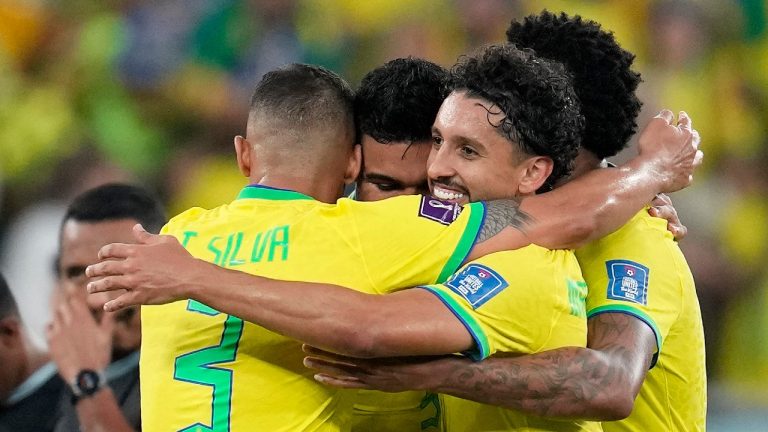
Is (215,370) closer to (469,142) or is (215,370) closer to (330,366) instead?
(330,366)

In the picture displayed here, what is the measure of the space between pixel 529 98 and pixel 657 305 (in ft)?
2.24

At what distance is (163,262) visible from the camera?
2.34m

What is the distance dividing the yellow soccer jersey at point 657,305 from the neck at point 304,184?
0.78m

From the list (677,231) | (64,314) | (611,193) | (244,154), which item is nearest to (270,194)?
(244,154)

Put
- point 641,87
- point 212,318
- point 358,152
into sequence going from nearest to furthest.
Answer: point 212,318, point 358,152, point 641,87

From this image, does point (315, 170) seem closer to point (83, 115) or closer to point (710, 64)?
point (83, 115)

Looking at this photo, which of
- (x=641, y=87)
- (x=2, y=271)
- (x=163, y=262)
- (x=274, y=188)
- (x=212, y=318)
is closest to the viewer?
(x=163, y=262)

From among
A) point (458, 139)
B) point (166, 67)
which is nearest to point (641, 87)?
point (166, 67)

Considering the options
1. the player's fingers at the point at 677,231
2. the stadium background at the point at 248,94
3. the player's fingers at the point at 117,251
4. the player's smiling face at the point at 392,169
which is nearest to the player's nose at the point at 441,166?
the player's smiling face at the point at 392,169

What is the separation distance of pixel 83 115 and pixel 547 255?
12.9ft

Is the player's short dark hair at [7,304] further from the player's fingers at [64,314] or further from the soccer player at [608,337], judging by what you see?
the soccer player at [608,337]

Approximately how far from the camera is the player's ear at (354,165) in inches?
117

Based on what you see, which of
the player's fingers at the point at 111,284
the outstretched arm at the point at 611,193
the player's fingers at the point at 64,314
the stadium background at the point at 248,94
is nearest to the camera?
the player's fingers at the point at 111,284

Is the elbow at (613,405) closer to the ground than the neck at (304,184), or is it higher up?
closer to the ground
